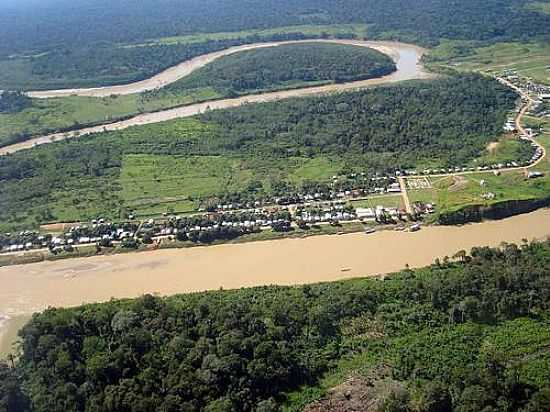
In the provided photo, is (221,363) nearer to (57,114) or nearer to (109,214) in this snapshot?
(109,214)

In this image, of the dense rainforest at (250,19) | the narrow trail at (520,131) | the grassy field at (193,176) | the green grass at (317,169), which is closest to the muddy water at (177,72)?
the dense rainforest at (250,19)

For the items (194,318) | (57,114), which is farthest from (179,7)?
(194,318)

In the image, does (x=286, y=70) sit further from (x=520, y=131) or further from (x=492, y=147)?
(x=492, y=147)

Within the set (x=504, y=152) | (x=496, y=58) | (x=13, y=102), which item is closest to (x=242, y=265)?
(x=504, y=152)

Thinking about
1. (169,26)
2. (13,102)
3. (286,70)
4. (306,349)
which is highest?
(169,26)

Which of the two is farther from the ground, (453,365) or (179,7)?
(179,7)

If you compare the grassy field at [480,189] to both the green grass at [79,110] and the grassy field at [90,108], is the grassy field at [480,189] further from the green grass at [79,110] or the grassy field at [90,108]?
→ the green grass at [79,110]
